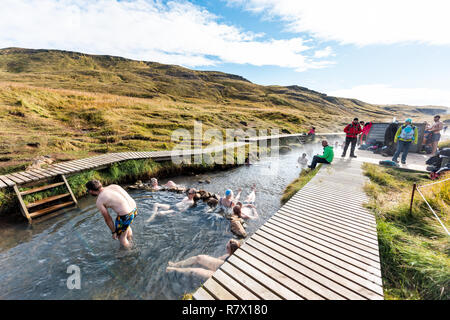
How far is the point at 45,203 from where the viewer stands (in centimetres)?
728

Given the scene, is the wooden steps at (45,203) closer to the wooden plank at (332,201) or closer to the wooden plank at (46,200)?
the wooden plank at (46,200)

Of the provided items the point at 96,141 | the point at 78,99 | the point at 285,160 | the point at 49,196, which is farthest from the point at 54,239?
the point at 78,99

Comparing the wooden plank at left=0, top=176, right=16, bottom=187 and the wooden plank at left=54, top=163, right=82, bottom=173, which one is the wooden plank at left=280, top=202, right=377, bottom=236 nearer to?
the wooden plank at left=54, top=163, right=82, bottom=173

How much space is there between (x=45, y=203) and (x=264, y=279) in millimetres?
8642

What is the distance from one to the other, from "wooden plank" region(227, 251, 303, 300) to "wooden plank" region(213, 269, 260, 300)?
0.29 meters

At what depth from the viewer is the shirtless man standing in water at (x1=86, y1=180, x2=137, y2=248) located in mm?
4551

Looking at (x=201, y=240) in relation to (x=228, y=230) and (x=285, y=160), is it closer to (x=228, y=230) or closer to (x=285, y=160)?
(x=228, y=230)

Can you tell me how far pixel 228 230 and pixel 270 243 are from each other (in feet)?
9.21

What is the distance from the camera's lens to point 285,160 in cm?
1756

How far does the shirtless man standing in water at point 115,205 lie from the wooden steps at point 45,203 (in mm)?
3974

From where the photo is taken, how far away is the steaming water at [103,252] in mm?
4152

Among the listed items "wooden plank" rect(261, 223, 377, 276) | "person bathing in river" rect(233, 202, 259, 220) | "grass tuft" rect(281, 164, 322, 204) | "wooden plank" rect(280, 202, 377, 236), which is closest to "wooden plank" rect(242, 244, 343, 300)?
"wooden plank" rect(261, 223, 377, 276)

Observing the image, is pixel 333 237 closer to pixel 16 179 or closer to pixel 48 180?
pixel 48 180

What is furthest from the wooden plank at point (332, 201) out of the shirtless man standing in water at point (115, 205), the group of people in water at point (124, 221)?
the shirtless man standing in water at point (115, 205)
